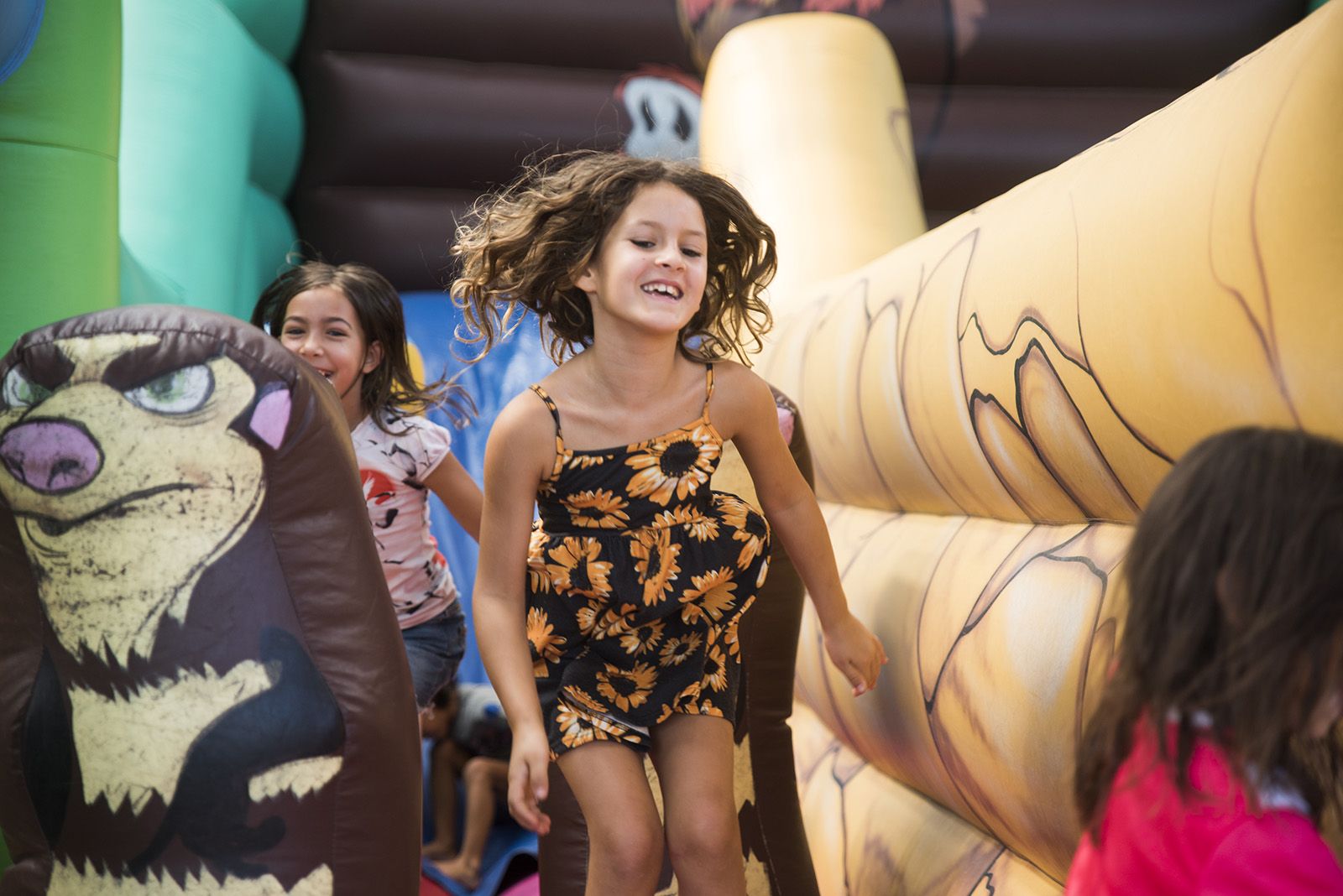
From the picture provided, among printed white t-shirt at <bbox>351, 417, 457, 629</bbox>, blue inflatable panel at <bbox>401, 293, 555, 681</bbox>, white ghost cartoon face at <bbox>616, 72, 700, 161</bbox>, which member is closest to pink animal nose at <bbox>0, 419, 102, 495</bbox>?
printed white t-shirt at <bbox>351, 417, 457, 629</bbox>

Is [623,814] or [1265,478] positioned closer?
[1265,478]

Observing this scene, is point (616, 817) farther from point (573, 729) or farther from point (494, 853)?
point (494, 853)

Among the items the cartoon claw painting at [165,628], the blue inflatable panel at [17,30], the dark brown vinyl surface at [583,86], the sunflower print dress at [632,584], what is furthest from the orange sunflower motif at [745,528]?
the dark brown vinyl surface at [583,86]

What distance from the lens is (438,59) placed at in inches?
108

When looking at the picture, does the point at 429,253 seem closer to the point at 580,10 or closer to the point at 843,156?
the point at 580,10

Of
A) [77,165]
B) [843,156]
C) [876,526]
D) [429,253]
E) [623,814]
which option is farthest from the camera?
[429,253]

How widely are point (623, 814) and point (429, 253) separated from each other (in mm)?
1862

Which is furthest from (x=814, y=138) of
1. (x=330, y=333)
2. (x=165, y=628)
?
(x=165, y=628)

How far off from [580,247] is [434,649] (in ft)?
2.11

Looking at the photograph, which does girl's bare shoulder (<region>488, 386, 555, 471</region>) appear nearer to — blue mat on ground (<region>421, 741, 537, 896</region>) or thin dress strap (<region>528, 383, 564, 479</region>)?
thin dress strap (<region>528, 383, 564, 479</region>)

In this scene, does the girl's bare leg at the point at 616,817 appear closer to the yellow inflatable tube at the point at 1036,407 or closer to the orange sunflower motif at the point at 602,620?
the orange sunflower motif at the point at 602,620

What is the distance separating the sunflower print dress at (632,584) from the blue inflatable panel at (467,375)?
4.11ft

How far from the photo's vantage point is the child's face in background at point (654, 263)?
1163 millimetres

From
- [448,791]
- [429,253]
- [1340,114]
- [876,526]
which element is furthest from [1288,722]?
[429,253]
